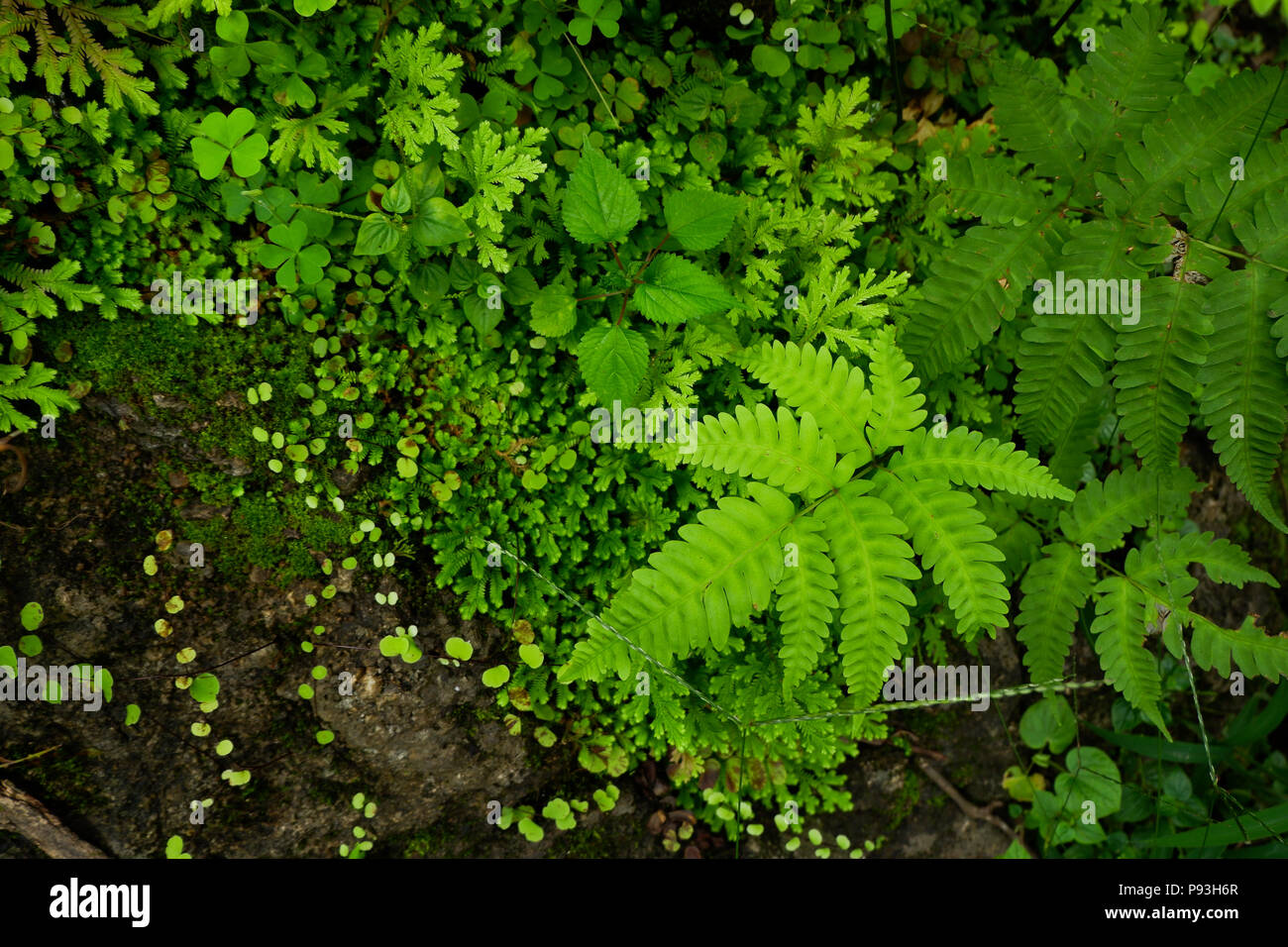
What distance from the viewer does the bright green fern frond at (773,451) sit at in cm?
348

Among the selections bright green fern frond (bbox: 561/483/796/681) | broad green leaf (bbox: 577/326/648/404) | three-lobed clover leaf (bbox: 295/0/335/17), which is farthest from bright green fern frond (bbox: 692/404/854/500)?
three-lobed clover leaf (bbox: 295/0/335/17)

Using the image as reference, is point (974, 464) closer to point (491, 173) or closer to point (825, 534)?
point (825, 534)

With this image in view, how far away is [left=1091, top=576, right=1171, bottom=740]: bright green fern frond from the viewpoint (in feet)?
12.9

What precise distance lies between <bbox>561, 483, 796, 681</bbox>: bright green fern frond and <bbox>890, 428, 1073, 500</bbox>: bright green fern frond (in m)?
0.69

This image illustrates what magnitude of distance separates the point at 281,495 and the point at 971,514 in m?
3.45

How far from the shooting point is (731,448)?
137 inches

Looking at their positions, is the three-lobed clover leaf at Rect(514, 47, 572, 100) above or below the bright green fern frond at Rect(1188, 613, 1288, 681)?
above

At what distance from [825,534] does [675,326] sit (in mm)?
1379

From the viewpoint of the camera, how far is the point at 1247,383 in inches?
137

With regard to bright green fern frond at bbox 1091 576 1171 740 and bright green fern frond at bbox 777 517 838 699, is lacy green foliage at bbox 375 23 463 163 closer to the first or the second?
bright green fern frond at bbox 777 517 838 699
